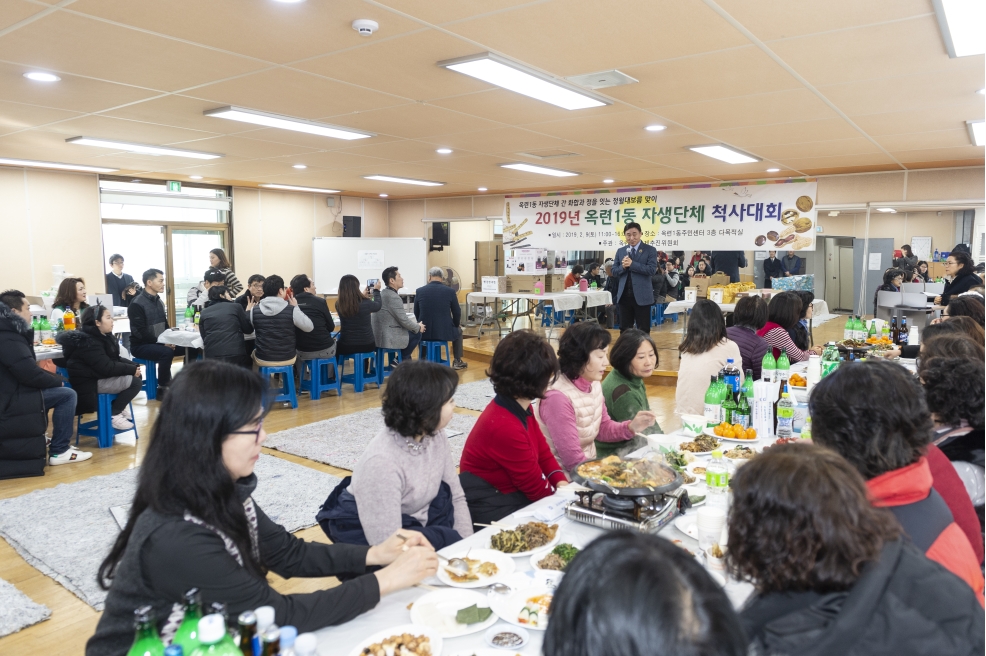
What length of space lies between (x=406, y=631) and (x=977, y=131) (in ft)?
19.5

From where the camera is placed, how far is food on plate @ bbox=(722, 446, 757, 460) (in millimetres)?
2672

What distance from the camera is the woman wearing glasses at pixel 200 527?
4.37 ft

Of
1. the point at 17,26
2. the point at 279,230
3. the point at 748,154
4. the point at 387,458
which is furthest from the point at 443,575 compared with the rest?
the point at 279,230

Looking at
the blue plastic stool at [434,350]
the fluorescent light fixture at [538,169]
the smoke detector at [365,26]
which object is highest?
the fluorescent light fixture at [538,169]

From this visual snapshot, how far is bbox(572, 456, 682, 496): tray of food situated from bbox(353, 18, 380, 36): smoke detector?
6.88 feet

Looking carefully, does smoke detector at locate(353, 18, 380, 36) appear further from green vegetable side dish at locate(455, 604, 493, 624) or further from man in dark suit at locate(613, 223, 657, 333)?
man in dark suit at locate(613, 223, 657, 333)

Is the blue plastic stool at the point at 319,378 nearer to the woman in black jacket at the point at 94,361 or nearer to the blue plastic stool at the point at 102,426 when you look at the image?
the woman in black jacket at the point at 94,361

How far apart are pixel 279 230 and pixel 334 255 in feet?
3.16

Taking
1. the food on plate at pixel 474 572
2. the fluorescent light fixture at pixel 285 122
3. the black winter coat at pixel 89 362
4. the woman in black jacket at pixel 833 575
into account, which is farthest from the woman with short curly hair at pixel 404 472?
the black winter coat at pixel 89 362

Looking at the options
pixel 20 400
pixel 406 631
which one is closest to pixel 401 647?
pixel 406 631

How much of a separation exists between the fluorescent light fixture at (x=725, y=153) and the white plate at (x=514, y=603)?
523 cm

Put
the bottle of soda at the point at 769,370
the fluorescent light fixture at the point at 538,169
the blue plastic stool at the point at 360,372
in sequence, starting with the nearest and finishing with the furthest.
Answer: the bottle of soda at the point at 769,370 < the blue plastic stool at the point at 360,372 < the fluorescent light fixture at the point at 538,169

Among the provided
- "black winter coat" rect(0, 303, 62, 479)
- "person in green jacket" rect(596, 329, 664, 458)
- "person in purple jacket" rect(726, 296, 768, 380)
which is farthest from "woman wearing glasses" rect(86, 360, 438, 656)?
"black winter coat" rect(0, 303, 62, 479)

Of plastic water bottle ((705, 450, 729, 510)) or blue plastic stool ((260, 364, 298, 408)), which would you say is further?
blue plastic stool ((260, 364, 298, 408))
